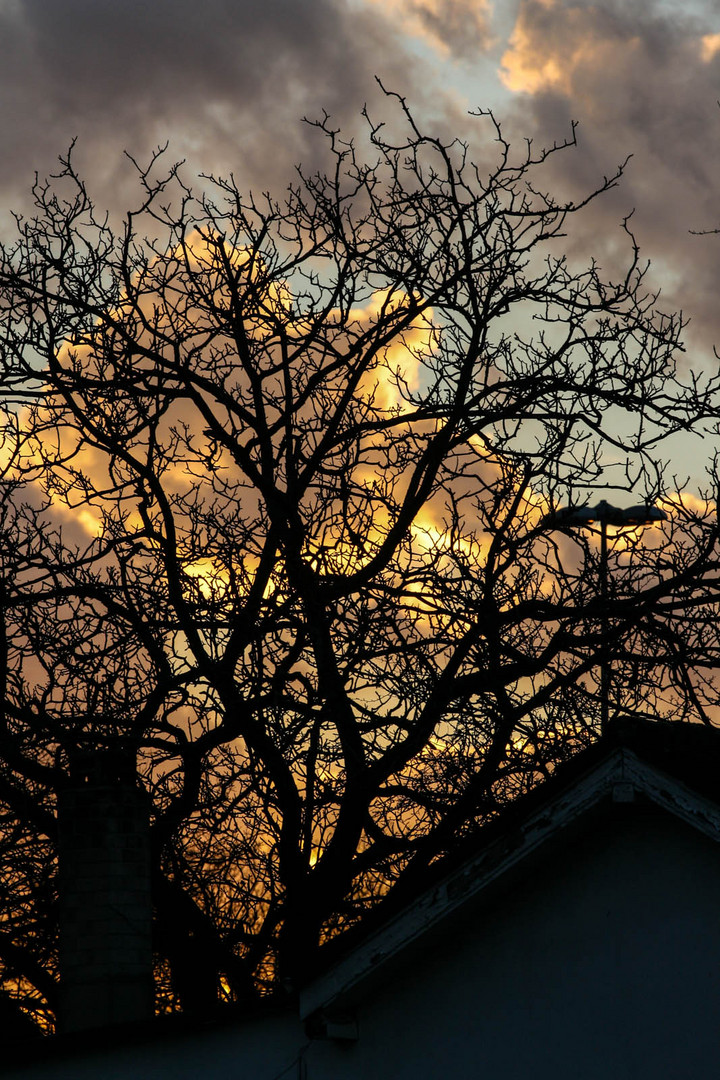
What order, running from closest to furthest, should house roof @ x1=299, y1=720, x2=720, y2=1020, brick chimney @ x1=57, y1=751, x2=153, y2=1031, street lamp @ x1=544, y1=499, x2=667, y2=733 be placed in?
house roof @ x1=299, y1=720, x2=720, y2=1020 → brick chimney @ x1=57, y1=751, x2=153, y2=1031 → street lamp @ x1=544, y1=499, x2=667, y2=733

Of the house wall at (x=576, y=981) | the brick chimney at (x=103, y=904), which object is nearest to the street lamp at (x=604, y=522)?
the brick chimney at (x=103, y=904)

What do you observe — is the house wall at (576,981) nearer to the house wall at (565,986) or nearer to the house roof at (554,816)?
the house wall at (565,986)

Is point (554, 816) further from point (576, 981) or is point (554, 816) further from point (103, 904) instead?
point (103, 904)

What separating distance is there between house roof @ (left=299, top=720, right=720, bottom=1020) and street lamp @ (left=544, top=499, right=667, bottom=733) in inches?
180

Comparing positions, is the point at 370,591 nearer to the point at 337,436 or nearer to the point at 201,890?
the point at 337,436

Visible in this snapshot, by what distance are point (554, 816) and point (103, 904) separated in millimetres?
4281

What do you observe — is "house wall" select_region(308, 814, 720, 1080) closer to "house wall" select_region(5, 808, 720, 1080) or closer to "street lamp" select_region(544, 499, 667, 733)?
"house wall" select_region(5, 808, 720, 1080)

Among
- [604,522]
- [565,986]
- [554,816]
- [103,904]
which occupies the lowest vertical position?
[565,986]

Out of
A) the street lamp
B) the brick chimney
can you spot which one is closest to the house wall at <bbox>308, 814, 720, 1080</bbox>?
the brick chimney

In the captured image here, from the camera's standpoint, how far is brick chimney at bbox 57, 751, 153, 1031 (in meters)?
9.72

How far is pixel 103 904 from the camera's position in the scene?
32.6 feet

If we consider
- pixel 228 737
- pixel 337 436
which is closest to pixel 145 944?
pixel 228 737

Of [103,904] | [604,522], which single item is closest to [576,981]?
[103,904]

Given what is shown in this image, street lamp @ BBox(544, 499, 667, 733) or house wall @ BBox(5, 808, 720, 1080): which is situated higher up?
street lamp @ BBox(544, 499, 667, 733)
